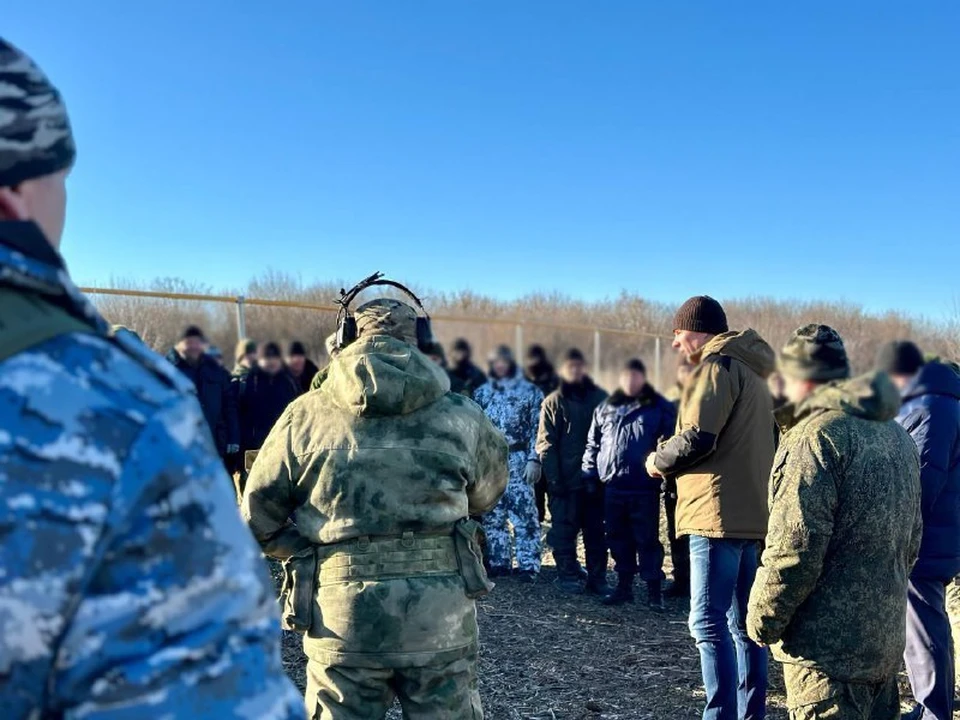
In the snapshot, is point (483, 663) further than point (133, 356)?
Yes

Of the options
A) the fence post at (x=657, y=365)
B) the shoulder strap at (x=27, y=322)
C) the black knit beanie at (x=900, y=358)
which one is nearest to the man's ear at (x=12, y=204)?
the shoulder strap at (x=27, y=322)

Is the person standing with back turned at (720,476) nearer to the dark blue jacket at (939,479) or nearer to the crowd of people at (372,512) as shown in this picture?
the crowd of people at (372,512)

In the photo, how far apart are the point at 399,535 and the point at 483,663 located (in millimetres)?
2993

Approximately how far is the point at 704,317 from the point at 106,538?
3.16 m

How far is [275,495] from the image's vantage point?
2.68 m

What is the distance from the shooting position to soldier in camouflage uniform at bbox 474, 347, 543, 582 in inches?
279

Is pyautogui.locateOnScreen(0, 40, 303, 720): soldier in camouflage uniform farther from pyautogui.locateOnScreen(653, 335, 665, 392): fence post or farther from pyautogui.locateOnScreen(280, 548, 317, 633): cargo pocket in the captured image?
pyautogui.locateOnScreen(653, 335, 665, 392): fence post

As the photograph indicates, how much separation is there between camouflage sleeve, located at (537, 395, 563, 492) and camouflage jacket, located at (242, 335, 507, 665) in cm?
427

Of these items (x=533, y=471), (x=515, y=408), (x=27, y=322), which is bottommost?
(x=533, y=471)

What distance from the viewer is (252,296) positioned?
782 centimetres

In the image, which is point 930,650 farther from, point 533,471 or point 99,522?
point 99,522

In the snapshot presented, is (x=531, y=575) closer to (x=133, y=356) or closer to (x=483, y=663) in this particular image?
(x=483, y=663)

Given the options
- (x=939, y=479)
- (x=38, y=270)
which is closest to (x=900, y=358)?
(x=38, y=270)

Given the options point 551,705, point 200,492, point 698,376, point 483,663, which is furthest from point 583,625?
point 200,492
